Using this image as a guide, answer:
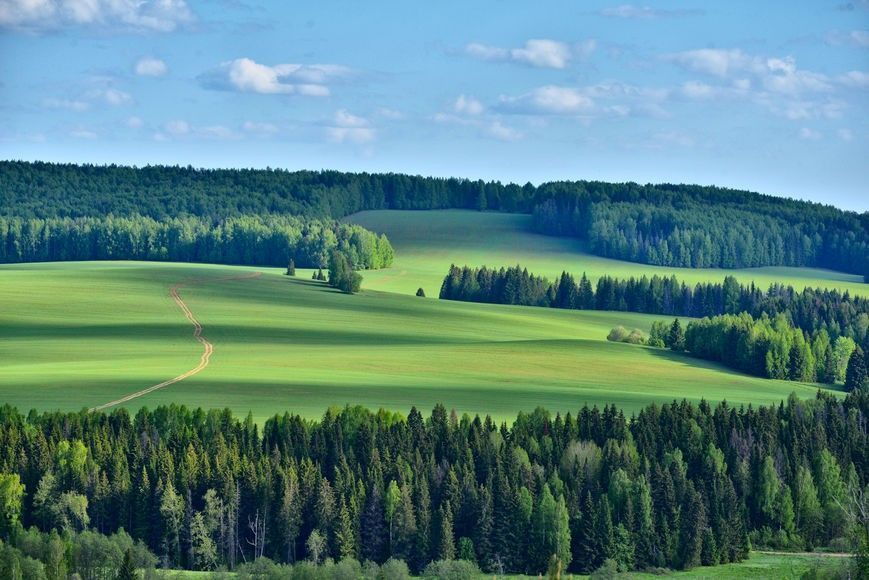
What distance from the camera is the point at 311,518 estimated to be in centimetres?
8038

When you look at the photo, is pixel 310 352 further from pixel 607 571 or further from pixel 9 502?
pixel 607 571

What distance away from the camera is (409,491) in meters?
82.3

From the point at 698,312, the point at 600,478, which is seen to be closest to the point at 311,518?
the point at 600,478

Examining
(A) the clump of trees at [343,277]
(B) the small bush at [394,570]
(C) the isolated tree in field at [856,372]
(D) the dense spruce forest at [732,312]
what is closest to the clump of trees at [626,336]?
(D) the dense spruce forest at [732,312]

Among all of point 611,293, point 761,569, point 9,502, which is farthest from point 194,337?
point 761,569

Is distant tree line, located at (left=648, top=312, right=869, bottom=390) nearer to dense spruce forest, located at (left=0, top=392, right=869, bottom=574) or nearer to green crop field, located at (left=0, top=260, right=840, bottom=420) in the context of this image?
green crop field, located at (left=0, top=260, right=840, bottom=420)

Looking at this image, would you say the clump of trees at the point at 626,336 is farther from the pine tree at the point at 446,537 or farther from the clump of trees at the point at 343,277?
the pine tree at the point at 446,537

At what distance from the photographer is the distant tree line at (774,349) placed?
138750 millimetres

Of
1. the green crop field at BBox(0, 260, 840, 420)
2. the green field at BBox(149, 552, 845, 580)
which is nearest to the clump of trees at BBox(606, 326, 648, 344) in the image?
the green crop field at BBox(0, 260, 840, 420)

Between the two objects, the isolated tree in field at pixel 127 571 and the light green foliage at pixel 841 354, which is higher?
the light green foliage at pixel 841 354

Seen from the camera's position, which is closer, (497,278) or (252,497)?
(252,497)

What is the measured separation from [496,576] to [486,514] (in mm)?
5831

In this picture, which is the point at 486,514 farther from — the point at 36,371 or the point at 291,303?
the point at 291,303

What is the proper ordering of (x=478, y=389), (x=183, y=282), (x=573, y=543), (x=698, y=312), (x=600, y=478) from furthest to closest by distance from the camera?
1. (x=698, y=312)
2. (x=183, y=282)
3. (x=478, y=389)
4. (x=600, y=478)
5. (x=573, y=543)
